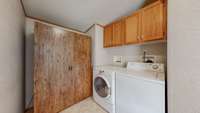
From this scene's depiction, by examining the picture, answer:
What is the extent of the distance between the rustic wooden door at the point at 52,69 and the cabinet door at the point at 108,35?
1.01m

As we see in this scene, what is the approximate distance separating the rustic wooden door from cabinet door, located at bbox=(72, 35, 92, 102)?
0.15 m

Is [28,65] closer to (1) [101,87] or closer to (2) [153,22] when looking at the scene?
(1) [101,87]

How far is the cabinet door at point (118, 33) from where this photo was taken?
2354mm

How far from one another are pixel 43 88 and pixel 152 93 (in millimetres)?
1825

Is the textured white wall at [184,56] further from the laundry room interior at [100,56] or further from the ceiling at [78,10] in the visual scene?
the ceiling at [78,10]

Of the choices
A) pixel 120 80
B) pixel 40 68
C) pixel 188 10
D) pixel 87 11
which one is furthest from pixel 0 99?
pixel 87 11

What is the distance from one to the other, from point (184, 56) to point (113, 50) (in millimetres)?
2296

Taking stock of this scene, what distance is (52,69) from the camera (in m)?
1.99

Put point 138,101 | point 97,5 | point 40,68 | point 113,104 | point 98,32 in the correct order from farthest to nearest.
Answer: point 98,32 → point 97,5 → point 113,104 → point 40,68 → point 138,101

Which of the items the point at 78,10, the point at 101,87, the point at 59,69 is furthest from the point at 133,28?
the point at 59,69

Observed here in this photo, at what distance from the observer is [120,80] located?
5.92ft

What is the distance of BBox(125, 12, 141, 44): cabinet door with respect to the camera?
1.99 meters

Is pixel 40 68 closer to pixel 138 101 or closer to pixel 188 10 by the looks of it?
pixel 138 101

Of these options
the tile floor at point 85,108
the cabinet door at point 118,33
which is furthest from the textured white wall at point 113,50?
the tile floor at point 85,108
